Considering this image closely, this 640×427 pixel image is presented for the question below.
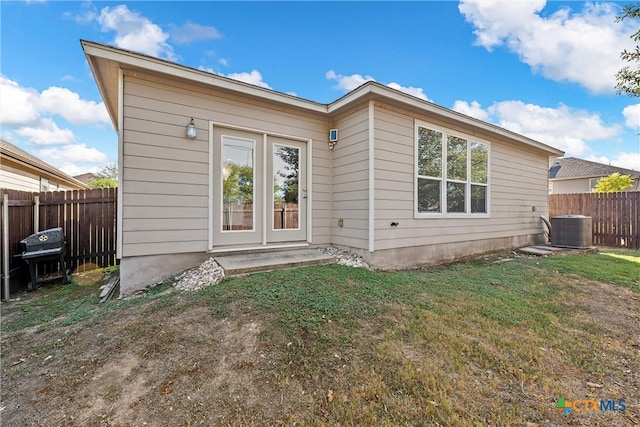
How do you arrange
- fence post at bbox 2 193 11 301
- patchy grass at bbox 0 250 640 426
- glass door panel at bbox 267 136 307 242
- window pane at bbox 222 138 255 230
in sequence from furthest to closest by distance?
glass door panel at bbox 267 136 307 242 < window pane at bbox 222 138 255 230 < fence post at bbox 2 193 11 301 < patchy grass at bbox 0 250 640 426

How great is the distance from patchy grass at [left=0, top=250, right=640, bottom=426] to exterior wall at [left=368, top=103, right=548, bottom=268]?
1545 mm

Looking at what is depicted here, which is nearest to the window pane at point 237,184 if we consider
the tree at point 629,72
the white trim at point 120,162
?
the white trim at point 120,162

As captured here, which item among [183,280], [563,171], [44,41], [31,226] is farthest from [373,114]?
[563,171]

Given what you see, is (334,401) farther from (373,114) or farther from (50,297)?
(50,297)

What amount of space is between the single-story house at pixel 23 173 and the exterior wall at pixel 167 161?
563 centimetres

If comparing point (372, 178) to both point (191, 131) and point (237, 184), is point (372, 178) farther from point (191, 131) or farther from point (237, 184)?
point (191, 131)

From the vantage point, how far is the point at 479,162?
6332 mm

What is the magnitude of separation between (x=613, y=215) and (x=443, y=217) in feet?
23.1

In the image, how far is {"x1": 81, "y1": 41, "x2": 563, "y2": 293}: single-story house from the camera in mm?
3781

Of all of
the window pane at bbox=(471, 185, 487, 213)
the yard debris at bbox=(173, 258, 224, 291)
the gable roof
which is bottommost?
the yard debris at bbox=(173, 258, 224, 291)

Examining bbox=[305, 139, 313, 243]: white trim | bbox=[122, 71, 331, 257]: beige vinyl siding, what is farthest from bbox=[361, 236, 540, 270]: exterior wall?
bbox=[122, 71, 331, 257]: beige vinyl siding

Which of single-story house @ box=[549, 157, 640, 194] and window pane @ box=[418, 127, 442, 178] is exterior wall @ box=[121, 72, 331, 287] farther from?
single-story house @ box=[549, 157, 640, 194]

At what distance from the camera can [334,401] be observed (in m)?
1.66

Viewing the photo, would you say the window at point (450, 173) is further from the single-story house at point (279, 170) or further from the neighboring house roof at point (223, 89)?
the neighboring house roof at point (223, 89)
